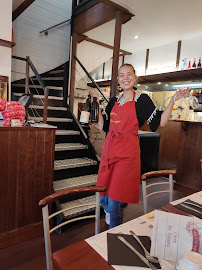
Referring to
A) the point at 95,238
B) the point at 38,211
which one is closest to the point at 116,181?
the point at 95,238

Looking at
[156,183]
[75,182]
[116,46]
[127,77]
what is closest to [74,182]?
[75,182]

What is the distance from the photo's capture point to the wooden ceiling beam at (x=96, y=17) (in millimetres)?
3641

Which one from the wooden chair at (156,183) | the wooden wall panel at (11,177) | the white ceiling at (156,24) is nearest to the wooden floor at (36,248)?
the wooden wall panel at (11,177)

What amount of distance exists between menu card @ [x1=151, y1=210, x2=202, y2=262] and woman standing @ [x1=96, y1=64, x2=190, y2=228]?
0.87 meters

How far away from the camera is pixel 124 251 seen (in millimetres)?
707

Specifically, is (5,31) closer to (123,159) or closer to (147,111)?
(147,111)

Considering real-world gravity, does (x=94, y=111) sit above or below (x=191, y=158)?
above

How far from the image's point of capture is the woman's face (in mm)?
1605

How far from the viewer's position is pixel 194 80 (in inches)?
209

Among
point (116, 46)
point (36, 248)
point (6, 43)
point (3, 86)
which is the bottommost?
point (36, 248)

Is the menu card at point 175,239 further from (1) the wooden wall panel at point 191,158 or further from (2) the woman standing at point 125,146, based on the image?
(1) the wooden wall panel at point 191,158

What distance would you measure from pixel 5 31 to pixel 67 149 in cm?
184

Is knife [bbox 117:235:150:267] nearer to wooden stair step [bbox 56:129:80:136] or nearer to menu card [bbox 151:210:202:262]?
menu card [bbox 151:210:202:262]

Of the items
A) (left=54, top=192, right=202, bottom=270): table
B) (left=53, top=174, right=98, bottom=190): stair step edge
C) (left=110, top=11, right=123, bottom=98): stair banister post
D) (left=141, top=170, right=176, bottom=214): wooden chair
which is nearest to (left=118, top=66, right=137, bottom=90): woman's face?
(left=141, top=170, right=176, bottom=214): wooden chair
